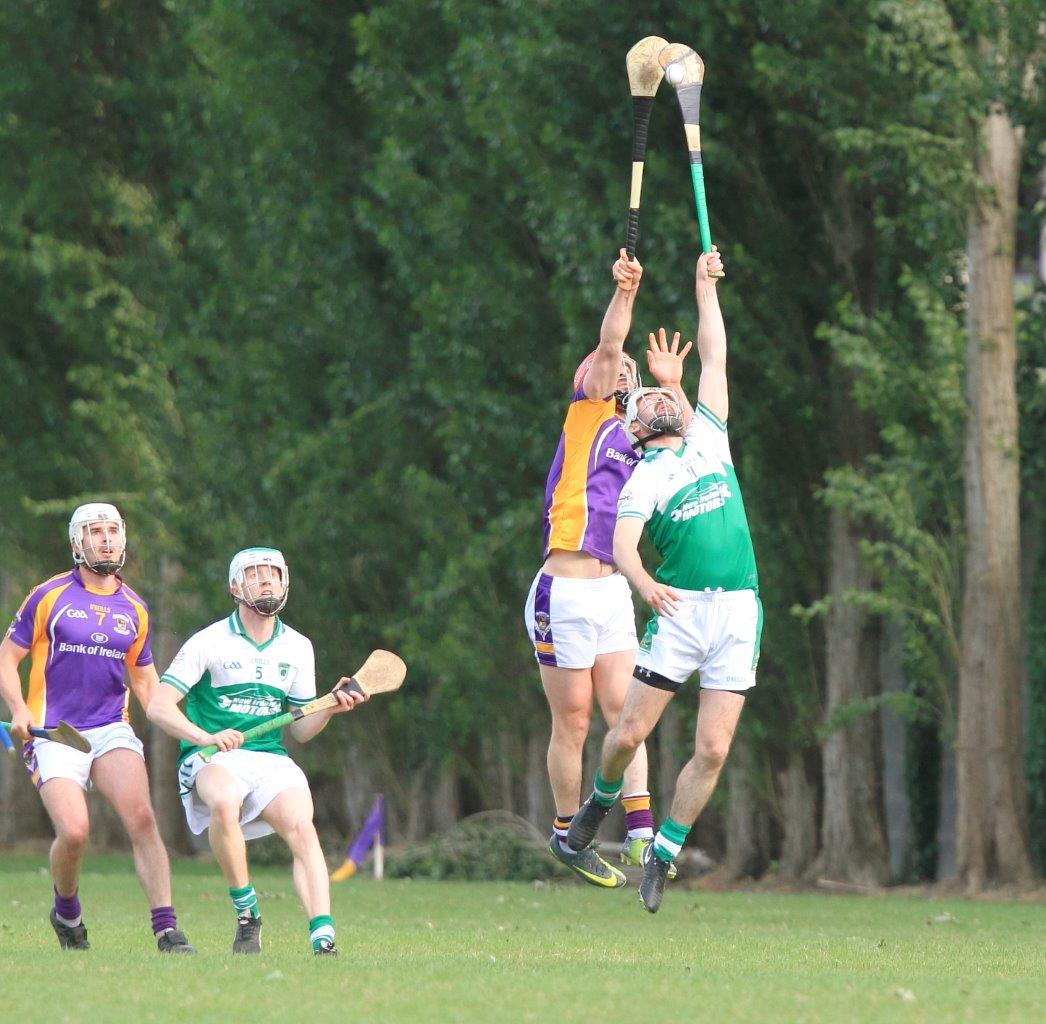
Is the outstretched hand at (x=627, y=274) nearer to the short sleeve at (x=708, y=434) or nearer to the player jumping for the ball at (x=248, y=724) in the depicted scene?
the short sleeve at (x=708, y=434)

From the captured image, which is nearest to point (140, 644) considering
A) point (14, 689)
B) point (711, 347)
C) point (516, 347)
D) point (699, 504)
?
point (14, 689)

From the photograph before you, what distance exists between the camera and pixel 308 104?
25234 millimetres

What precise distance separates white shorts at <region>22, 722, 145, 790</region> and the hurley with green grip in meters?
1.03

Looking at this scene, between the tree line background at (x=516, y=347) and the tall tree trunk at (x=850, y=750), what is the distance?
0.04 m

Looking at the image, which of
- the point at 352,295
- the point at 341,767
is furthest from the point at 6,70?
the point at 341,767

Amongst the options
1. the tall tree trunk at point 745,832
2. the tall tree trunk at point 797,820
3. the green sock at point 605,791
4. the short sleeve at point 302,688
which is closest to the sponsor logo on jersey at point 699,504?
the green sock at point 605,791

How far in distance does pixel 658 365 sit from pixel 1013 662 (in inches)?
357

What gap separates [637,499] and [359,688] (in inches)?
59.0

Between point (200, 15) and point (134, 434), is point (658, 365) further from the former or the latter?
point (134, 434)

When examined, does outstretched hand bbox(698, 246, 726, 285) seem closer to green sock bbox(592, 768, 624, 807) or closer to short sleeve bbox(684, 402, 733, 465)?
short sleeve bbox(684, 402, 733, 465)

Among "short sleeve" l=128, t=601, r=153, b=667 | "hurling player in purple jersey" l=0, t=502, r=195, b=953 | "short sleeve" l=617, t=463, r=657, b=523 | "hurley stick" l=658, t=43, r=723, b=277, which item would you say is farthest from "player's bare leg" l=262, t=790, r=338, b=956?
"hurley stick" l=658, t=43, r=723, b=277

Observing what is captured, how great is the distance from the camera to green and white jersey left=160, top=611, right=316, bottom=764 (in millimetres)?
10086

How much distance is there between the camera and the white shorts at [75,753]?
1085 centimetres

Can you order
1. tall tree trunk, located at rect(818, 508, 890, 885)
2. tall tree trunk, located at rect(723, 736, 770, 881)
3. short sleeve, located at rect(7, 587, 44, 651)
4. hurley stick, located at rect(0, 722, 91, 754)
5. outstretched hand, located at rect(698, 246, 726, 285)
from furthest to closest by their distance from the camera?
tall tree trunk, located at rect(723, 736, 770, 881), tall tree trunk, located at rect(818, 508, 890, 885), short sleeve, located at rect(7, 587, 44, 651), hurley stick, located at rect(0, 722, 91, 754), outstretched hand, located at rect(698, 246, 726, 285)
